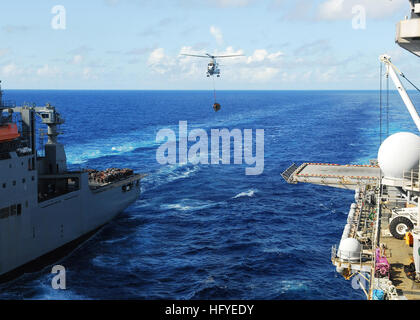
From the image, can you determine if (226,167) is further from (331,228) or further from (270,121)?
(270,121)

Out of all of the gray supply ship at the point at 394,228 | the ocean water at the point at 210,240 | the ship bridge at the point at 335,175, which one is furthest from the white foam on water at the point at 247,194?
the gray supply ship at the point at 394,228

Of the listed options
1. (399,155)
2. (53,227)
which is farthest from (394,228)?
(53,227)

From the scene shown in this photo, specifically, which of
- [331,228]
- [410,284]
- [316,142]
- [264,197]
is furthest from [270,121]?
[410,284]

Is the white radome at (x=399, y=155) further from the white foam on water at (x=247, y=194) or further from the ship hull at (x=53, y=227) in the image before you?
the white foam on water at (x=247, y=194)

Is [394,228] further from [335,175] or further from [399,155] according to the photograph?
[335,175]

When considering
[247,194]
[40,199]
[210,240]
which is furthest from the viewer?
[247,194]

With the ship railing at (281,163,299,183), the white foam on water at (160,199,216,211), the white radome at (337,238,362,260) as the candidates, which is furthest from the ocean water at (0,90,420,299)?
the white radome at (337,238,362,260)

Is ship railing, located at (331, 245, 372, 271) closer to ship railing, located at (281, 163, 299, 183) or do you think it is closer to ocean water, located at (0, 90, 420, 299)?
ocean water, located at (0, 90, 420, 299)
